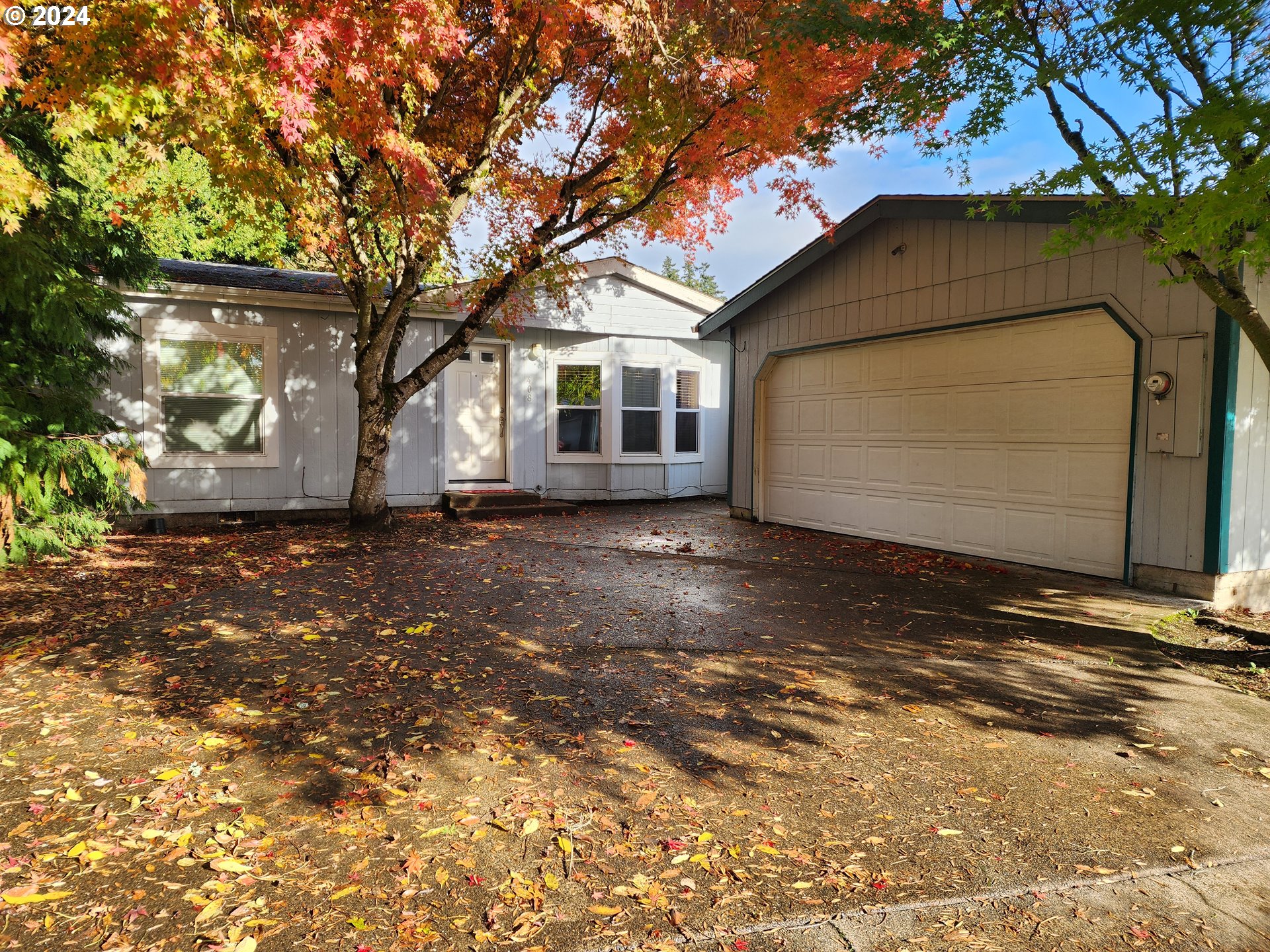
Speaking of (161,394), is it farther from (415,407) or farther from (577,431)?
(577,431)

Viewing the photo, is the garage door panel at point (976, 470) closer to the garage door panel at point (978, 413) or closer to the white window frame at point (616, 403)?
the garage door panel at point (978, 413)

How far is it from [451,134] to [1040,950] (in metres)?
10.1

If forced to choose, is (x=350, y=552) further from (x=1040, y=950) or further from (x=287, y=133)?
(x=1040, y=950)

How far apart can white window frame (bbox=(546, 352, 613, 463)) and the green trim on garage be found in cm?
936

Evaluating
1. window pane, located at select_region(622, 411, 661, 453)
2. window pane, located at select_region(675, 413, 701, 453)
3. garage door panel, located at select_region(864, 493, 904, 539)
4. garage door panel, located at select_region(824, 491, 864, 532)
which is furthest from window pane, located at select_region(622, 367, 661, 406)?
garage door panel, located at select_region(864, 493, 904, 539)

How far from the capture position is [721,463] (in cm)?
1559

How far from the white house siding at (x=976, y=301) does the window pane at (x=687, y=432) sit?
2.57 meters

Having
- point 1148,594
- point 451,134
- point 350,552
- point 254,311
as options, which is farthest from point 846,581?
point 254,311

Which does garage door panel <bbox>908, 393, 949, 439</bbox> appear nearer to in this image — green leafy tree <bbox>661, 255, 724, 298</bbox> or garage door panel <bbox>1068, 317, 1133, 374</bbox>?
garage door panel <bbox>1068, 317, 1133, 374</bbox>

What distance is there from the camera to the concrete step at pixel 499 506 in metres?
11.5

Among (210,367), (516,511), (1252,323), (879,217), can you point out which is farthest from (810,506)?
(210,367)

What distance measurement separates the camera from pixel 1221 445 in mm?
5945

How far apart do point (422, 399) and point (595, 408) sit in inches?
132

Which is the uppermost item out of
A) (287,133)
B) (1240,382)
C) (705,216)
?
(705,216)
